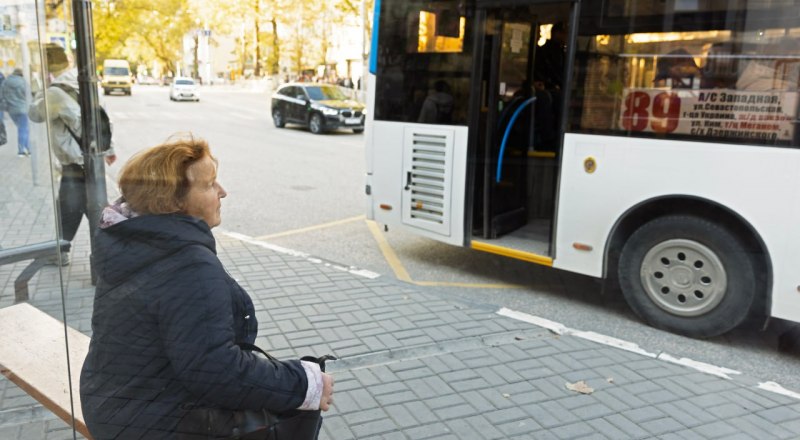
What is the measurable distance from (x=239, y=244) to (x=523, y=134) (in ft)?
10.4

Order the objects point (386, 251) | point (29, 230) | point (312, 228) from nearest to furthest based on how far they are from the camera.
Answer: point (29, 230) < point (386, 251) < point (312, 228)

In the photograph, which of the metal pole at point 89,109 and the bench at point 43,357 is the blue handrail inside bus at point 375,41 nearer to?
the metal pole at point 89,109

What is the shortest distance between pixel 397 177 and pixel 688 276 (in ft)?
9.21

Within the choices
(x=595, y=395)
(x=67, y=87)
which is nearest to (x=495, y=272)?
(x=595, y=395)

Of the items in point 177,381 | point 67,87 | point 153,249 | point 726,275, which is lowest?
point 726,275

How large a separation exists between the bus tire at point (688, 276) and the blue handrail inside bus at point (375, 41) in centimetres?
306

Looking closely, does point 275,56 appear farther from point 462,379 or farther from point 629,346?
point 462,379

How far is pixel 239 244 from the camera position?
6922 mm

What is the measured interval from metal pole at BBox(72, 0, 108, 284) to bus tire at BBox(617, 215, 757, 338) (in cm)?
397

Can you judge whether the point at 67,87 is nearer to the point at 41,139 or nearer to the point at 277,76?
the point at 41,139

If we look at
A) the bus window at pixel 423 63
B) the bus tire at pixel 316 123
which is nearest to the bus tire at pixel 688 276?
the bus window at pixel 423 63

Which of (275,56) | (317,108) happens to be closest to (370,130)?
(317,108)

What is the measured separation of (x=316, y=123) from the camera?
2098 centimetres

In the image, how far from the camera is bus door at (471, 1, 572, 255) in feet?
18.5
